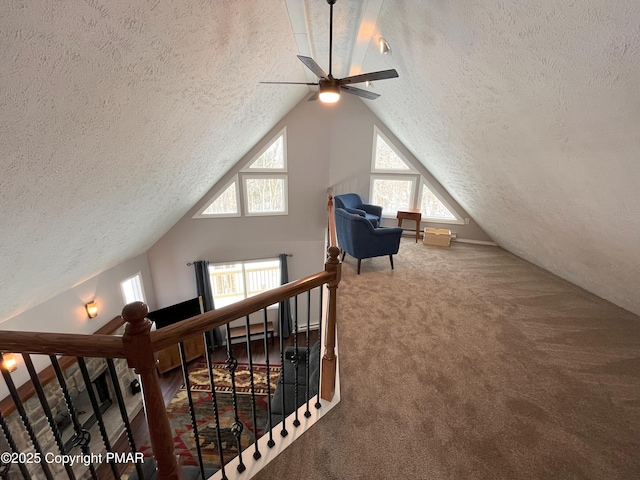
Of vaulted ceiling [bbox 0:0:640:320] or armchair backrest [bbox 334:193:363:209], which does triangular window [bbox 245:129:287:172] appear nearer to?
armchair backrest [bbox 334:193:363:209]

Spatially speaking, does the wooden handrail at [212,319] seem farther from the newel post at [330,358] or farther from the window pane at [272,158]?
the window pane at [272,158]

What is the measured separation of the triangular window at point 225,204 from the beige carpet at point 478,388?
3.37 meters

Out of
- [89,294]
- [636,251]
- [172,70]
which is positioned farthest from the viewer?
[89,294]

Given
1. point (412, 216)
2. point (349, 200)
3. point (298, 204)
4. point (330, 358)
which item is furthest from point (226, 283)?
point (330, 358)

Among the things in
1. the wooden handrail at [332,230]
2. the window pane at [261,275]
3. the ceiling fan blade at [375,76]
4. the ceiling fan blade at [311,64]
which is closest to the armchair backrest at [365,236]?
the wooden handrail at [332,230]

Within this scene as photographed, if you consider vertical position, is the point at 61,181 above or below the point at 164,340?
above

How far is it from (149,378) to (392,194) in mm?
5692

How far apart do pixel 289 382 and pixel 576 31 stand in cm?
425

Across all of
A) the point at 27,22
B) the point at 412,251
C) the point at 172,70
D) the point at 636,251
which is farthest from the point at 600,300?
the point at 27,22

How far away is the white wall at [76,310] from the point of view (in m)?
3.43

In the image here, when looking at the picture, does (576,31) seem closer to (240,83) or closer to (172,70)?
(172,70)

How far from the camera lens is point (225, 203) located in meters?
6.07

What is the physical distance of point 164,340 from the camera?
1089 mm

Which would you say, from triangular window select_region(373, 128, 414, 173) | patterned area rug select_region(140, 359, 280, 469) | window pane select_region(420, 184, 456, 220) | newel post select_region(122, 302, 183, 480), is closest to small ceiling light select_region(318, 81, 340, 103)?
newel post select_region(122, 302, 183, 480)
